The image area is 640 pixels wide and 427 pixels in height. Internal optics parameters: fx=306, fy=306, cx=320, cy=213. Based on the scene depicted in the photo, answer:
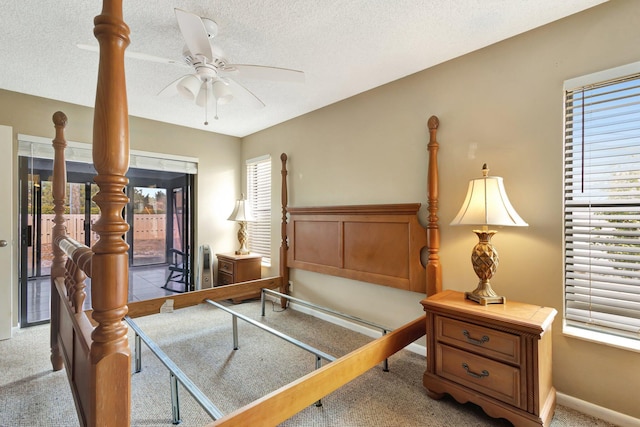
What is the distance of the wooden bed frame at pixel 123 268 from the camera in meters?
0.89

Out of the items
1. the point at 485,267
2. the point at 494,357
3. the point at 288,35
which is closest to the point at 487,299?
the point at 485,267

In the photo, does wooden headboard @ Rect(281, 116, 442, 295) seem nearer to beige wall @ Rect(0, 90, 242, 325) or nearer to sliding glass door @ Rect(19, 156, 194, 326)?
beige wall @ Rect(0, 90, 242, 325)

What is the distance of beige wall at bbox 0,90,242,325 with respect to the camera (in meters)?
3.13

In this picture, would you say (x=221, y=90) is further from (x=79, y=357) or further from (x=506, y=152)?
(x=506, y=152)

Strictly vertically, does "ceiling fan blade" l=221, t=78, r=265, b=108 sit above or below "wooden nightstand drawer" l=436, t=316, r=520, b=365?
above

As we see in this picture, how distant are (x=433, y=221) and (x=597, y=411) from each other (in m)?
1.49

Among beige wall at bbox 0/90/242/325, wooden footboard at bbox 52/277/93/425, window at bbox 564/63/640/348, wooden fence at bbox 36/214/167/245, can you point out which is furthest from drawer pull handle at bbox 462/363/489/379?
wooden fence at bbox 36/214/167/245

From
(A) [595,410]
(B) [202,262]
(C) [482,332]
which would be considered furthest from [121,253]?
(B) [202,262]

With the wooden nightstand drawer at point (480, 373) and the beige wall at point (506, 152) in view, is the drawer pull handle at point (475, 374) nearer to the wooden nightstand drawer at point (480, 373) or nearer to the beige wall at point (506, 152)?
the wooden nightstand drawer at point (480, 373)

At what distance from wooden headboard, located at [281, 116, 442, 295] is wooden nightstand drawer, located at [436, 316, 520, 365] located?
56 cm

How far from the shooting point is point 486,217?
1.88m

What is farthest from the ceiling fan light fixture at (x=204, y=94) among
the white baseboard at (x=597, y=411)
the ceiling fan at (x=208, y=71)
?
the white baseboard at (x=597, y=411)

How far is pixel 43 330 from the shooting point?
3.15 meters

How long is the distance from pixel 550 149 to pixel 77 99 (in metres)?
4.37
